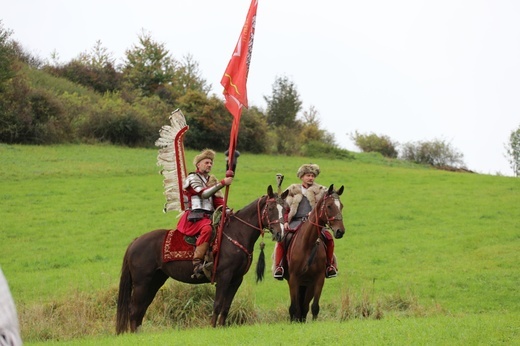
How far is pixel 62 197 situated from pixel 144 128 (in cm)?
1578

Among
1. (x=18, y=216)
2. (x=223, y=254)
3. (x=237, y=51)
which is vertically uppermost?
(x=237, y=51)

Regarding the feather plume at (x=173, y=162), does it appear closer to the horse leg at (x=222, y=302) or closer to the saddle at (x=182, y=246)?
the saddle at (x=182, y=246)

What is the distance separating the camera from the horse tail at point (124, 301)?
11.1 m

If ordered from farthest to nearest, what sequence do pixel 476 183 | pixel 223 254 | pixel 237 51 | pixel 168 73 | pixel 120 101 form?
pixel 168 73 → pixel 120 101 → pixel 476 183 → pixel 237 51 → pixel 223 254

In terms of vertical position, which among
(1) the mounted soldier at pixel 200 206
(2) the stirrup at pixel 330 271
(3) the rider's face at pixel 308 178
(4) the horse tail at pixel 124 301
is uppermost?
(3) the rider's face at pixel 308 178

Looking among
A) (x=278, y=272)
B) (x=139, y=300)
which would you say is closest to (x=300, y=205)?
(x=278, y=272)

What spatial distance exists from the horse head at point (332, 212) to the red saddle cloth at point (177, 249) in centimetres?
203

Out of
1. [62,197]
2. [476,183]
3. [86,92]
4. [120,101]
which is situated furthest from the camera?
[86,92]

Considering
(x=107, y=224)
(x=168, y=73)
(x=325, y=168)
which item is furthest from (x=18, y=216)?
(x=168, y=73)

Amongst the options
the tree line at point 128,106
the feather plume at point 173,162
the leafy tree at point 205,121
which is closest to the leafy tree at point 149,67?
the tree line at point 128,106

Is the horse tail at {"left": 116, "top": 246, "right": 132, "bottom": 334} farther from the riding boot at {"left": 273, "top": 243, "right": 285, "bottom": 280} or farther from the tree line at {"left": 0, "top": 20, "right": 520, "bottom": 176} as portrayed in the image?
the tree line at {"left": 0, "top": 20, "right": 520, "bottom": 176}

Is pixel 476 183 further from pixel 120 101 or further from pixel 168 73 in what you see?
pixel 168 73

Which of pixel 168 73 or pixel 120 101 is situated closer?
pixel 120 101

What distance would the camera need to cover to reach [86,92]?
5147 cm
